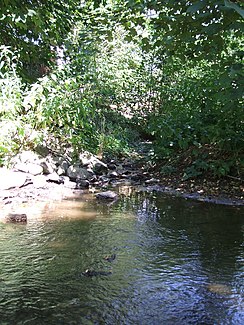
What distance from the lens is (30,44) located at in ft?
13.4

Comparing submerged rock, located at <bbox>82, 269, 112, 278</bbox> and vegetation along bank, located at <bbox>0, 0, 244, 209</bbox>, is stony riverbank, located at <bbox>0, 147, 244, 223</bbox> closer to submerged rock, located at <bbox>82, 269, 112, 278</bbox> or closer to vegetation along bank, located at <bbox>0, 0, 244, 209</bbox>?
vegetation along bank, located at <bbox>0, 0, 244, 209</bbox>

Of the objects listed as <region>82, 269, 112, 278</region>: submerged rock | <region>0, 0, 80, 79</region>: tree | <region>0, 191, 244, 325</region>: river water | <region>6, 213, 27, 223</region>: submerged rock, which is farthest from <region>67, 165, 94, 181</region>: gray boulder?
<region>82, 269, 112, 278</region>: submerged rock

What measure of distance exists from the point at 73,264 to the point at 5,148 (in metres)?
3.46

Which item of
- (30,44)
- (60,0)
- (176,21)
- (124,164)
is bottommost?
(124,164)

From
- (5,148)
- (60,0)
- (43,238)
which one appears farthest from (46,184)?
(60,0)

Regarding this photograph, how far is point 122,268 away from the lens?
3.28m

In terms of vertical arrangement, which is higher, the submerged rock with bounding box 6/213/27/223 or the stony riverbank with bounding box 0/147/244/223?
the stony riverbank with bounding box 0/147/244/223

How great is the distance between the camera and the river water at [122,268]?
253 centimetres

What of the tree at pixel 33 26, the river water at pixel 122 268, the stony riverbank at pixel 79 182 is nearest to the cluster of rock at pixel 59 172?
the stony riverbank at pixel 79 182

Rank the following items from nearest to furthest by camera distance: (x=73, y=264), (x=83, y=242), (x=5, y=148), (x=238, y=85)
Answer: (x=238, y=85) → (x=73, y=264) → (x=83, y=242) → (x=5, y=148)

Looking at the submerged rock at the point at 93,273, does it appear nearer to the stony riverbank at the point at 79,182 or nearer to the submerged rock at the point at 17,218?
the submerged rock at the point at 17,218

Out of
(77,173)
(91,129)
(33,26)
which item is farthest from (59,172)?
(33,26)

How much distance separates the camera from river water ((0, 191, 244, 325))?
2.53 meters

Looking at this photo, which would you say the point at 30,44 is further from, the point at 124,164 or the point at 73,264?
the point at 124,164
